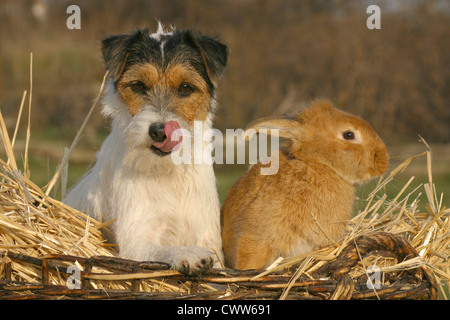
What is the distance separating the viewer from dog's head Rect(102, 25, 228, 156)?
13.6 feet

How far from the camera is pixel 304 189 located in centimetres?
417

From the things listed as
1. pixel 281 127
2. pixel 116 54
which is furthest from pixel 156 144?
pixel 281 127

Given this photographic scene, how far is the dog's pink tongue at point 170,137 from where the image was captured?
162 inches

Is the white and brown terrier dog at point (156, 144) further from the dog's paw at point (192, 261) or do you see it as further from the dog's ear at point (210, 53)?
the dog's paw at point (192, 261)

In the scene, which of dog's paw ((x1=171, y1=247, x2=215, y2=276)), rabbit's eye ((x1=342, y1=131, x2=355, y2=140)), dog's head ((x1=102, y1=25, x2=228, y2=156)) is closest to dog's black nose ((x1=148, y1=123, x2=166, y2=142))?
dog's head ((x1=102, y1=25, x2=228, y2=156))

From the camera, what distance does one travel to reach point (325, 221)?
4.13m

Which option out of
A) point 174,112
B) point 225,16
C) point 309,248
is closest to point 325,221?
point 309,248

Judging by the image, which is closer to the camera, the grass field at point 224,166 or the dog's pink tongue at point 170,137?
the dog's pink tongue at point 170,137

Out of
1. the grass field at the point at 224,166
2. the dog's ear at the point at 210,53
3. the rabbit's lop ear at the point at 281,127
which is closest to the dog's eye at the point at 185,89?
the dog's ear at the point at 210,53

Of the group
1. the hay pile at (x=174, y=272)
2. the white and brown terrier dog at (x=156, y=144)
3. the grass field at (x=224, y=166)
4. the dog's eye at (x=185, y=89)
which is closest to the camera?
the hay pile at (x=174, y=272)

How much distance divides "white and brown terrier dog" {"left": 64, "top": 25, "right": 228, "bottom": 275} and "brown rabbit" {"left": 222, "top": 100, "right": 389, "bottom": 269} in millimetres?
310

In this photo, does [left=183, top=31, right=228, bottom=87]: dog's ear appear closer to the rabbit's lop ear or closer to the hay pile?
the rabbit's lop ear
